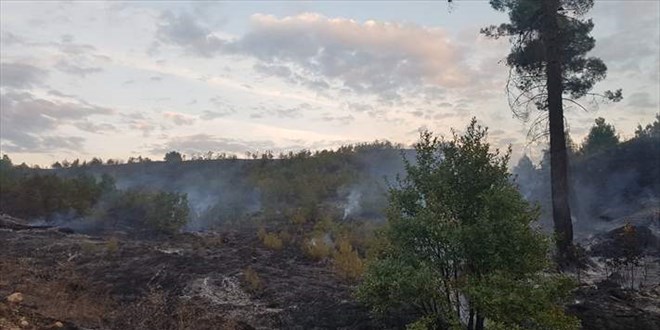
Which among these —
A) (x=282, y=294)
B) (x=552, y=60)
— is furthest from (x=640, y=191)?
(x=282, y=294)

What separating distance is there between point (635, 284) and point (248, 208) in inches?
889

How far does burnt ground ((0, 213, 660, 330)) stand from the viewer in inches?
445

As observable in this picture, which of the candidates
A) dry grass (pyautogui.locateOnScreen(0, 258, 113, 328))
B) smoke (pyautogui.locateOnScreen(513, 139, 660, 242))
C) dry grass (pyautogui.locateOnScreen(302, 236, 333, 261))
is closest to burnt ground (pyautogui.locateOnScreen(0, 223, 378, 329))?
dry grass (pyautogui.locateOnScreen(0, 258, 113, 328))

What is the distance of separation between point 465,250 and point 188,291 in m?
8.17

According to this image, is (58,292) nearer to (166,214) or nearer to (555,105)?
(166,214)

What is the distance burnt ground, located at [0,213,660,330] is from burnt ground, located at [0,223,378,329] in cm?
3

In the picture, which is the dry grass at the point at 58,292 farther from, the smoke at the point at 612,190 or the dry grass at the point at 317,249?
the smoke at the point at 612,190

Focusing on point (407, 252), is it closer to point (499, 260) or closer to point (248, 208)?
point (499, 260)

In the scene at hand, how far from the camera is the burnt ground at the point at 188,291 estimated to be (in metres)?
11.3

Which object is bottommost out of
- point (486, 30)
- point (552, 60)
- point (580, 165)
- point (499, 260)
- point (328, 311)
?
point (328, 311)

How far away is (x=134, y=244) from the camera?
19922 millimetres

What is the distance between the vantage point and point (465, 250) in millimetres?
8594

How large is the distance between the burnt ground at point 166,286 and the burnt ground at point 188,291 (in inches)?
1.0

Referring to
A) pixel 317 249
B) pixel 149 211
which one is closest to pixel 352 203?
pixel 149 211
